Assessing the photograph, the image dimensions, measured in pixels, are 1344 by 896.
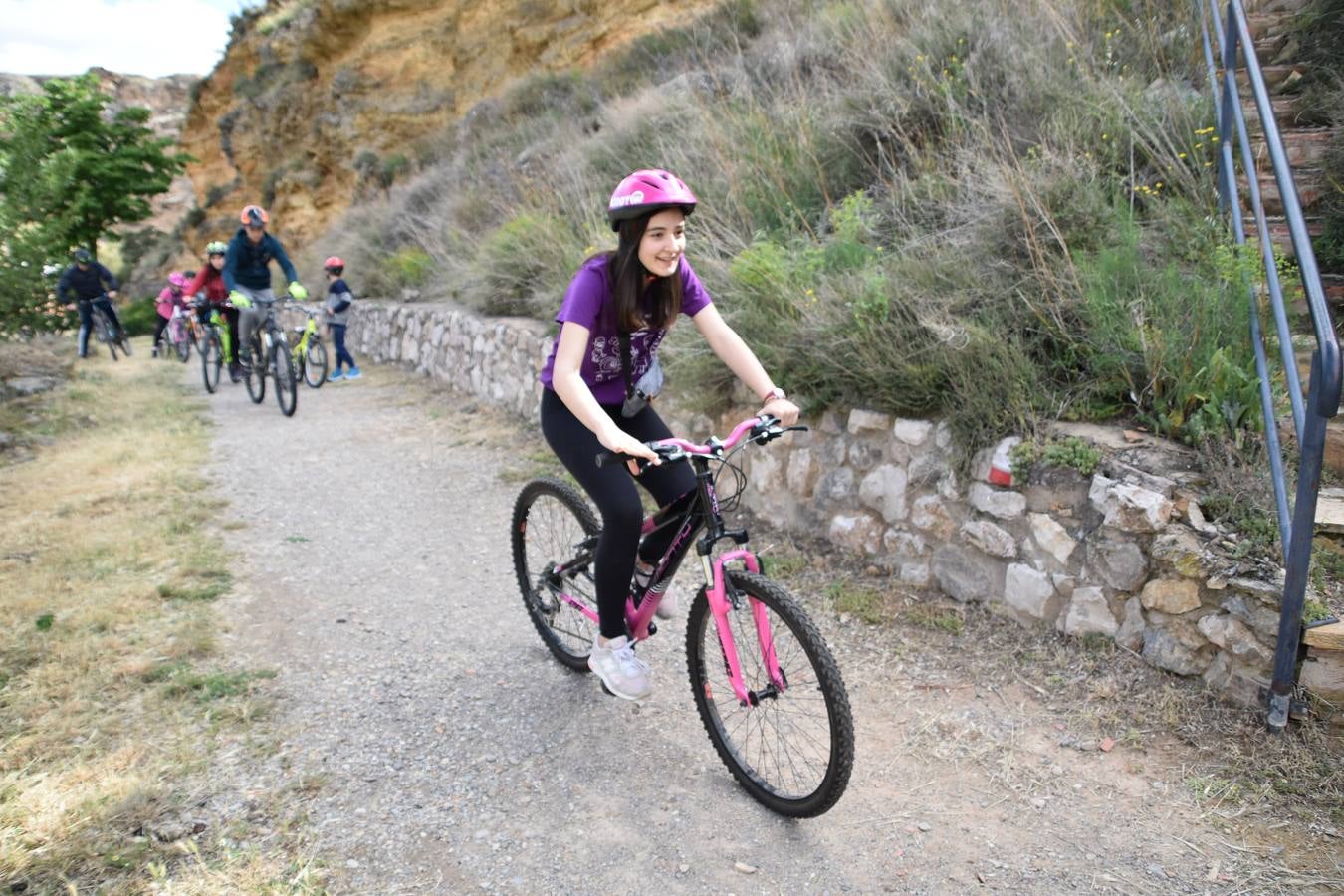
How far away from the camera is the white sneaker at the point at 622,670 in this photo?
3.46 meters

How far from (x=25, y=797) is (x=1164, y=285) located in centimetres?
511

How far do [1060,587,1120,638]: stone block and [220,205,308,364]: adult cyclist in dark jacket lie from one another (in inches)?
321

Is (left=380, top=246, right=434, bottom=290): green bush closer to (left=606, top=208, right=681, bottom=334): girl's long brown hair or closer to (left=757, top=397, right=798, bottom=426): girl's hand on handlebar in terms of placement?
(left=606, top=208, right=681, bottom=334): girl's long brown hair

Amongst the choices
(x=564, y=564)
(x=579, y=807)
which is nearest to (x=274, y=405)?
(x=564, y=564)

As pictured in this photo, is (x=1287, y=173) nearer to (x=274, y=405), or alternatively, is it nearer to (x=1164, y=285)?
(x=1164, y=285)

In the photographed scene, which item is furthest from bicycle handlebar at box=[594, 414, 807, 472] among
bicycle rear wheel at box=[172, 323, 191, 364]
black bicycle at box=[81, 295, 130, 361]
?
black bicycle at box=[81, 295, 130, 361]

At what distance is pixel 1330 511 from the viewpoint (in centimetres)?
352

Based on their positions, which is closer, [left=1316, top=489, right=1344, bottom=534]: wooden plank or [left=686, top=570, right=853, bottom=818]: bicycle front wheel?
[left=686, top=570, right=853, bottom=818]: bicycle front wheel

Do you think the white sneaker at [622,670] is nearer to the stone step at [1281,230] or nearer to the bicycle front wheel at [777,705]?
the bicycle front wheel at [777,705]

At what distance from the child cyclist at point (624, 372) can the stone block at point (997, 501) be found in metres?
1.50

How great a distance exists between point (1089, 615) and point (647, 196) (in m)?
2.60

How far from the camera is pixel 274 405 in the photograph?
10492mm

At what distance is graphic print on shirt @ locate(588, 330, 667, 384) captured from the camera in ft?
10.9

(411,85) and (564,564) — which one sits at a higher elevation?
(411,85)
